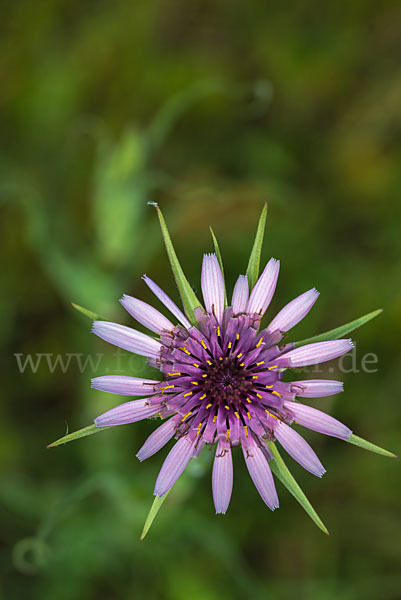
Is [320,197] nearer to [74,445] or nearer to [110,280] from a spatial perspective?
[110,280]

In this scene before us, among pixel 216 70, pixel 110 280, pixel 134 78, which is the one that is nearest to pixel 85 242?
pixel 110 280

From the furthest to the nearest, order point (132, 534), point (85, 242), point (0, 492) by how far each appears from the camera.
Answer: point (85, 242) → point (0, 492) → point (132, 534)

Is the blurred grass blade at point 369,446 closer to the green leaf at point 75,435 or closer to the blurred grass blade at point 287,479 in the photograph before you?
the blurred grass blade at point 287,479

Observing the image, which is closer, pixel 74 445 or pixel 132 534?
pixel 132 534

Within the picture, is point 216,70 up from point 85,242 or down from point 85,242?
up

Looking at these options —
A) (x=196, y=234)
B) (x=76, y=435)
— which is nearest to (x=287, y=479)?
(x=76, y=435)

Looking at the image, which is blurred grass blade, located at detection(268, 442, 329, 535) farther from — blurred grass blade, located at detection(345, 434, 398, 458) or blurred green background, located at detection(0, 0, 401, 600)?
blurred green background, located at detection(0, 0, 401, 600)

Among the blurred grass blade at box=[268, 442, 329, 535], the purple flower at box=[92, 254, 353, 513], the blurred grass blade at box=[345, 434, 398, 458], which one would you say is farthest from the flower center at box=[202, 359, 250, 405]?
the blurred grass blade at box=[345, 434, 398, 458]
